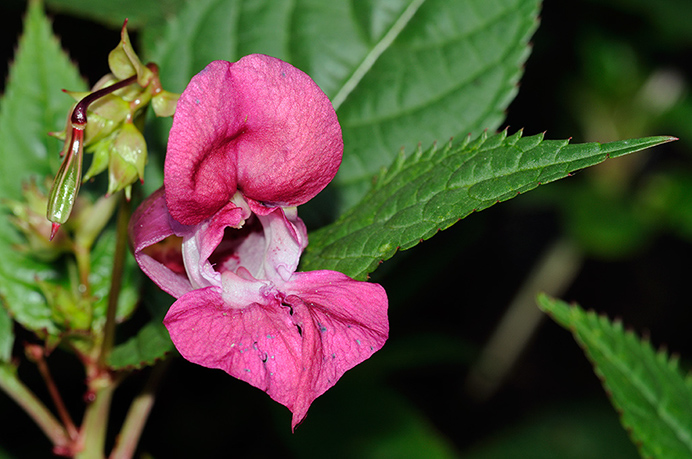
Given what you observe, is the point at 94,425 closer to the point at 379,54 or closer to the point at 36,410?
the point at 36,410

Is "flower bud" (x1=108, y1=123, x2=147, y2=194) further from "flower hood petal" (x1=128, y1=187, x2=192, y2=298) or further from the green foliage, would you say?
the green foliage

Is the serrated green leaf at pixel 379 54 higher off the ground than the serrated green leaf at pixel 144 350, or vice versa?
the serrated green leaf at pixel 379 54

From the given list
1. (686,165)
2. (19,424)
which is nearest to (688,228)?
(686,165)

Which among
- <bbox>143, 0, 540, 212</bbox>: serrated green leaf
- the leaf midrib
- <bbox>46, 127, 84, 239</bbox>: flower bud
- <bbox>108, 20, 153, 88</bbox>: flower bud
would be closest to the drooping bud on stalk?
<bbox>46, 127, 84, 239</bbox>: flower bud

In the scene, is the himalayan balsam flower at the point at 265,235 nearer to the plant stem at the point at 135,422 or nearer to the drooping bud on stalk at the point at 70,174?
the drooping bud on stalk at the point at 70,174

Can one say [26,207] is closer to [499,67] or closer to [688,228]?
[499,67]

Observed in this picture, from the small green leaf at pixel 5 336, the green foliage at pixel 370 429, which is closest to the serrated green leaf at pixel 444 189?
the small green leaf at pixel 5 336
